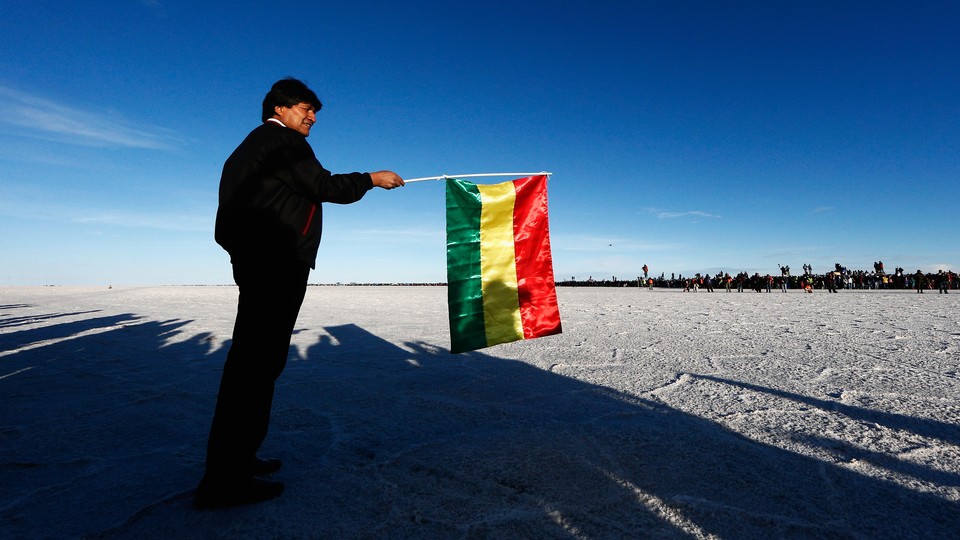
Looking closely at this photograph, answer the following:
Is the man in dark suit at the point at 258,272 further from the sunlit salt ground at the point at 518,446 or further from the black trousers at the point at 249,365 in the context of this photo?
the sunlit salt ground at the point at 518,446

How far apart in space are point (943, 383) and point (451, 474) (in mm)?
3523

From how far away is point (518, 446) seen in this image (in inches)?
82.1

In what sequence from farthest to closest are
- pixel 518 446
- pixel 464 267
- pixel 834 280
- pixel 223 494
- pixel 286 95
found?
pixel 834 280 < pixel 464 267 < pixel 518 446 < pixel 286 95 < pixel 223 494

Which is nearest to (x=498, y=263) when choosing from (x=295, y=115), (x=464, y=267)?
(x=464, y=267)

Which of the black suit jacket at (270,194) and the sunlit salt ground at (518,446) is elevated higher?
the black suit jacket at (270,194)

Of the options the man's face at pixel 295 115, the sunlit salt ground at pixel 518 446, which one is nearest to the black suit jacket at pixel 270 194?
the man's face at pixel 295 115

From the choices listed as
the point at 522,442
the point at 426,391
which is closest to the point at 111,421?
the point at 426,391

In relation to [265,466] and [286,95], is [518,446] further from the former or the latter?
[286,95]

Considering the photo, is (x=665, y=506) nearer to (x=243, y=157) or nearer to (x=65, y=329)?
(x=243, y=157)

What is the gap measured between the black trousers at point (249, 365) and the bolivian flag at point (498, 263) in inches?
52.2

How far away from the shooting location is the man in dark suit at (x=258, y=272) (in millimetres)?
1593

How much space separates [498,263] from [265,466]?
5.75ft

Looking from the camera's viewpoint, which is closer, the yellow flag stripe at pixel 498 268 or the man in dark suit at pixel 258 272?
the man in dark suit at pixel 258 272

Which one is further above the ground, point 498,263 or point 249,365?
point 498,263
